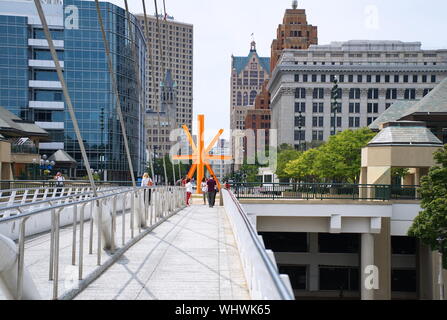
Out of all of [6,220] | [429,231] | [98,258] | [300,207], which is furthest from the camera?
[300,207]

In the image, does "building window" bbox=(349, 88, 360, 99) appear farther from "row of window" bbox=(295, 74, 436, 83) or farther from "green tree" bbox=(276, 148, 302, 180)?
"green tree" bbox=(276, 148, 302, 180)

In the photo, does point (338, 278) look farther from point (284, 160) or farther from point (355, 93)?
point (355, 93)

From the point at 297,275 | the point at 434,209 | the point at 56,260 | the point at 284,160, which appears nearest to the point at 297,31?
the point at 284,160

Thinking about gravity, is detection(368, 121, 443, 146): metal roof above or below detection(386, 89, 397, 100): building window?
below

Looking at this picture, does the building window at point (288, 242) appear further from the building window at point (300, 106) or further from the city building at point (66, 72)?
the building window at point (300, 106)

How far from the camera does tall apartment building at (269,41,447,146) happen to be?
103312mm

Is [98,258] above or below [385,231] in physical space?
above

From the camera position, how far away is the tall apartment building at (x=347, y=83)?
4067 inches

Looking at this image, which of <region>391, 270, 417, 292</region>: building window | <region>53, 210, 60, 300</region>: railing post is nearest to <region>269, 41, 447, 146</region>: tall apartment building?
<region>391, 270, 417, 292</region>: building window

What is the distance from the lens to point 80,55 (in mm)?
74438

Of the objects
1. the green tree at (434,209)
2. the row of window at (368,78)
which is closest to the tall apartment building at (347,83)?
the row of window at (368,78)

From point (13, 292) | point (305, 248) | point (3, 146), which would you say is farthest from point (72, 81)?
point (13, 292)
